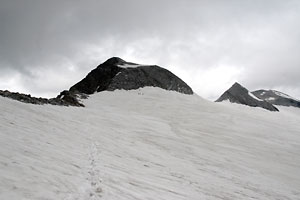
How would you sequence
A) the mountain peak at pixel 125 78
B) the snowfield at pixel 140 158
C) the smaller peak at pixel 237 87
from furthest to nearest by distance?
1. the smaller peak at pixel 237 87
2. the mountain peak at pixel 125 78
3. the snowfield at pixel 140 158

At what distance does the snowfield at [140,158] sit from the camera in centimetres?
686

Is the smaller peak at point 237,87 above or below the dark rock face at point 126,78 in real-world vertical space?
above

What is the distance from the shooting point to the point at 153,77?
132 ft

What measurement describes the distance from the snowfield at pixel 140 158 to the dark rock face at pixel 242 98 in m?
37.2

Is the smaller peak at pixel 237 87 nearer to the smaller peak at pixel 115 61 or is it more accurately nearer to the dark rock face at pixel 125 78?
the dark rock face at pixel 125 78

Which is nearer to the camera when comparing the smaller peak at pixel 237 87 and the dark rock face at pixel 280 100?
the smaller peak at pixel 237 87

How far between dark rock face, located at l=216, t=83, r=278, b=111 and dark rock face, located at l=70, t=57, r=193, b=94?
76.7 feet

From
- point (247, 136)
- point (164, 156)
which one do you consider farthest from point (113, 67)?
point (164, 156)

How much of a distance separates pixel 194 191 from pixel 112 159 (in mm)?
3822

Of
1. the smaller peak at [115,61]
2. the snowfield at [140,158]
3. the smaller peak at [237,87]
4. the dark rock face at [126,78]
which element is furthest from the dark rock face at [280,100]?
the snowfield at [140,158]

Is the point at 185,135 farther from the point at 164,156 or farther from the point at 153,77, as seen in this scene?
the point at 153,77

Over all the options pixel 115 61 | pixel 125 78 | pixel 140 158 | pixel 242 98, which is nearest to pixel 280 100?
pixel 242 98

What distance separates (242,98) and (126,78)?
3542cm

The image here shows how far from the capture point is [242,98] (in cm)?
5928
